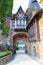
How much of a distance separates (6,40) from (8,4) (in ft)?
60.1

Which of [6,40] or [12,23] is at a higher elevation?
[12,23]

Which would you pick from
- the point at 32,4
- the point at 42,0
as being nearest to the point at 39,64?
the point at 42,0

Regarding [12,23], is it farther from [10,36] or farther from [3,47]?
[3,47]

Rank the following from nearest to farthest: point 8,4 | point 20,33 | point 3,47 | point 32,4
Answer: point 8,4 → point 3,47 → point 20,33 → point 32,4

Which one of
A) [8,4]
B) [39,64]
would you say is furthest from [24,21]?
[8,4]

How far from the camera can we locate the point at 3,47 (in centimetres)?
2531

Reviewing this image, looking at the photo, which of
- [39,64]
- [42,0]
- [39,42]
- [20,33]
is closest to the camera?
[42,0]

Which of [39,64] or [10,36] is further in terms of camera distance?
[10,36]

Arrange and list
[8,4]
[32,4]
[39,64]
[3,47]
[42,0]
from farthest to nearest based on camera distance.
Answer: [32,4] → [3,47] → [39,64] → [8,4] → [42,0]

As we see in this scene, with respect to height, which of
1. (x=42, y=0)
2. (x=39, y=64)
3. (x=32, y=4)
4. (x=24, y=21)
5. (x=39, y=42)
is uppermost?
(x=32, y=4)

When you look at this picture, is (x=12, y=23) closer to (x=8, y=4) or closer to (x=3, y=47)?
(x=3, y=47)

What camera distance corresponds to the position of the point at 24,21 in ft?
88.1

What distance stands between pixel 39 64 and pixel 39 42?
2514 mm

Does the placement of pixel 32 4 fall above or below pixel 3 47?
above
